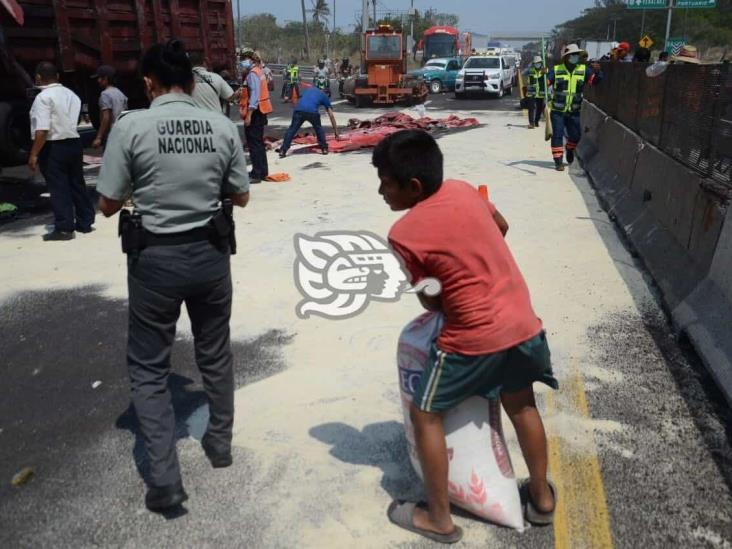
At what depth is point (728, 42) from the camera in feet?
185

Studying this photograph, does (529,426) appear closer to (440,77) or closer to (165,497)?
(165,497)

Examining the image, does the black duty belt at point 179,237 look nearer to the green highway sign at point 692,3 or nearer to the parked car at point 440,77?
the green highway sign at point 692,3

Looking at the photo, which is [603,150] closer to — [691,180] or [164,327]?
[691,180]

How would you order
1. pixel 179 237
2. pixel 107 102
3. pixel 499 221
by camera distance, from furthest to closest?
pixel 107 102
pixel 179 237
pixel 499 221

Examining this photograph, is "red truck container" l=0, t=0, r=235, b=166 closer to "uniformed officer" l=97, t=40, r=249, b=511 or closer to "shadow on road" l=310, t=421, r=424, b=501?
"uniformed officer" l=97, t=40, r=249, b=511

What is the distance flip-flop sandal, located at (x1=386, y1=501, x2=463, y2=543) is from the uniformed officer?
2.94 ft

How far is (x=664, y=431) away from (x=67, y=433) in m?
3.12

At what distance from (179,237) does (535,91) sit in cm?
1658

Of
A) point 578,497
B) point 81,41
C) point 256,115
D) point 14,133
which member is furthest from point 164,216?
point 81,41

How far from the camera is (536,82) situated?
59.5 feet

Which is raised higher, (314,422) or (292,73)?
(292,73)

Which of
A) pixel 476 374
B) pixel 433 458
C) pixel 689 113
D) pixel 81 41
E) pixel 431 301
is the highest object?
pixel 81 41

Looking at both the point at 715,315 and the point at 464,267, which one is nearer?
the point at 464,267

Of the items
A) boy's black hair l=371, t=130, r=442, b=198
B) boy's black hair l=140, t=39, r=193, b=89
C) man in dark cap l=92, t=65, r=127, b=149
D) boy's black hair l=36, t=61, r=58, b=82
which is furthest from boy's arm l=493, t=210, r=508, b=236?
man in dark cap l=92, t=65, r=127, b=149
